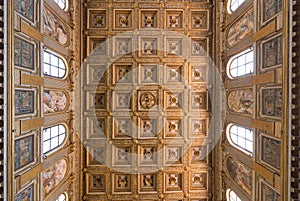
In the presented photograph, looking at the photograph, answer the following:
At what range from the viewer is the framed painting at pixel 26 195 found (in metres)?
7.33

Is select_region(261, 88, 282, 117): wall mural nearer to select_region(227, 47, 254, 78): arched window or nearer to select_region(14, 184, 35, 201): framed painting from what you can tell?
select_region(227, 47, 254, 78): arched window

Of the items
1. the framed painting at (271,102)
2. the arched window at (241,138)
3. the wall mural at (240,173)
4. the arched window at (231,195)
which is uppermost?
the framed painting at (271,102)

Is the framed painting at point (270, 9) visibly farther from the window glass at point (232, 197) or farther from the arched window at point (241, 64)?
the window glass at point (232, 197)

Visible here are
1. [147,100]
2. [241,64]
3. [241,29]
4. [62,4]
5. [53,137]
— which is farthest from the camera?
[147,100]

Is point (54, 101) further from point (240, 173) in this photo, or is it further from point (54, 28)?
point (240, 173)

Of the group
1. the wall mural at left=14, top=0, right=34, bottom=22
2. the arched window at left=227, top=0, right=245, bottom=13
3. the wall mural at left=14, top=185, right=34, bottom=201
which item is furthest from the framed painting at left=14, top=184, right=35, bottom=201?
the arched window at left=227, top=0, right=245, bottom=13

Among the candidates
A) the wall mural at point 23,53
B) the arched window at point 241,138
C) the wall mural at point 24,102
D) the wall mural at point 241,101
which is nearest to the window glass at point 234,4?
the wall mural at point 241,101

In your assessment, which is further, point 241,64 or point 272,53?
point 241,64

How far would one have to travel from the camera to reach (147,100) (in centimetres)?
1311

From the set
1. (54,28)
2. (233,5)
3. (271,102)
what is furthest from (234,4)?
(54,28)

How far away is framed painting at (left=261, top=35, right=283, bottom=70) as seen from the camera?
759 centimetres

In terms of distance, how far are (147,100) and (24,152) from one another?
23.1 feet

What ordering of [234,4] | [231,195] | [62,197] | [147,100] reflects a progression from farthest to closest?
[147,100]
[231,195]
[234,4]
[62,197]

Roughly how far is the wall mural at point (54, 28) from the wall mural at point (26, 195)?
6055mm
